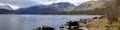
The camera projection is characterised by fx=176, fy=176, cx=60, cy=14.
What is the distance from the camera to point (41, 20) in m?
2.09

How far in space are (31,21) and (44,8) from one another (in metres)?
0.22

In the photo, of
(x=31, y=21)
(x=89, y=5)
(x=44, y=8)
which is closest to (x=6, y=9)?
(x=31, y=21)

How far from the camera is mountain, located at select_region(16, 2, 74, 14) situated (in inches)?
82.2

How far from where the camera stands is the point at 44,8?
2.11 meters

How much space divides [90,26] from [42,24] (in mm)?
572

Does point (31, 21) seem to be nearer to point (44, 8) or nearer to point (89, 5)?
point (44, 8)

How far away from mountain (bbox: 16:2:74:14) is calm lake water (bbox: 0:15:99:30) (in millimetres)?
60

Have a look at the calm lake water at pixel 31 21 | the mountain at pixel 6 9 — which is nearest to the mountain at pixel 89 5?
the calm lake water at pixel 31 21

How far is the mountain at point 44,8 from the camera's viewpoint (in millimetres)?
2088

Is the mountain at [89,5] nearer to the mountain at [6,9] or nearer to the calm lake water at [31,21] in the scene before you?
the calm lake water at [31,21]

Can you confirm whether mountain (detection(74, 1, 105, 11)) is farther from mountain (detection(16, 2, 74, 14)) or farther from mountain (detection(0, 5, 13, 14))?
mountain (detection(0, 5, 13, 14))

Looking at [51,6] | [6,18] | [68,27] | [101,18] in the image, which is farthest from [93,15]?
[6,18]

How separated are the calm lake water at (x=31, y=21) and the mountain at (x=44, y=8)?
60 mm

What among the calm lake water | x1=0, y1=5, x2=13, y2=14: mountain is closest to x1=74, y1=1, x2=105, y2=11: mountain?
the calm lake water
